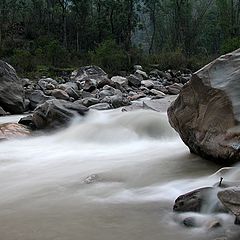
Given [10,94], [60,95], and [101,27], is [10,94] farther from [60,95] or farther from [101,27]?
[101,27]

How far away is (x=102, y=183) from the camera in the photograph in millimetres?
5355

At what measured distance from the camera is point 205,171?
550 centimetres

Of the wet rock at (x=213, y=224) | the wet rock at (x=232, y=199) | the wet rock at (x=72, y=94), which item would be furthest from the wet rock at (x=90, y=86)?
the wet rock at (x=232, y=199)

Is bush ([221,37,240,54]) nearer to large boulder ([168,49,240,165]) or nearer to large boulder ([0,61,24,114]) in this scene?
large boulder ([0,61,24,114])

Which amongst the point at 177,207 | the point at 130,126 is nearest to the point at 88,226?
the point at 177,207

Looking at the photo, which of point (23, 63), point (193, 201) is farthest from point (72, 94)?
point (23, 63)

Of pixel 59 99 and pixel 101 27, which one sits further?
pixel 101 27

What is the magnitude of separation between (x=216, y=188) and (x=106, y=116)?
21.3ft

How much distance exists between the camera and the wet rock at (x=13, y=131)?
9172mm

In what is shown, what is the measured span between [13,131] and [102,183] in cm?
458

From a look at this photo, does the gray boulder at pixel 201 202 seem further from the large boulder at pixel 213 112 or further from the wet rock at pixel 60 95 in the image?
the wet rock at pixel 60 95

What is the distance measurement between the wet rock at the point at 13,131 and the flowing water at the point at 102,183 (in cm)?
28

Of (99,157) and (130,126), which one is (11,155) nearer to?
(99,157)

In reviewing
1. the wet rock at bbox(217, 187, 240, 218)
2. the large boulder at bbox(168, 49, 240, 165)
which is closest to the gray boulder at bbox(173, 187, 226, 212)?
the wet rock at bbox(217, 187, 240, 218)
